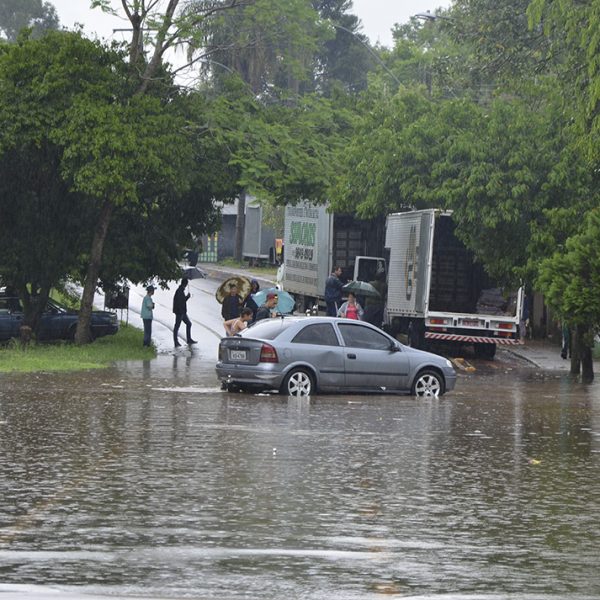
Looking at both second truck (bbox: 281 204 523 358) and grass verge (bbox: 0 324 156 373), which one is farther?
second truck (bbox: 281 204 523 358)

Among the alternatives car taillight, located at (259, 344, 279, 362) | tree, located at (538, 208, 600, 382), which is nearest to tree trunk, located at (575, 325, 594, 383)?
tree, located at (538, 208, 600, 382)

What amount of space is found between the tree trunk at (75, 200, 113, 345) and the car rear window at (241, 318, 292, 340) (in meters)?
12.7

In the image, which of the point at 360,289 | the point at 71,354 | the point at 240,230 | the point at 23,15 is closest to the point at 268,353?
the point at 71,354

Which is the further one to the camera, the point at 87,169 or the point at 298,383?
the point at 87,169

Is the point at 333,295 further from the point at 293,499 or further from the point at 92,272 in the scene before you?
the point at 293,499

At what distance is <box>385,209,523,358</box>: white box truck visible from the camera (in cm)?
3678

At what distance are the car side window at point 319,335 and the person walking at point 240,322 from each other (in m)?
6.37

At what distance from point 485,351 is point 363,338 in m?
15.2

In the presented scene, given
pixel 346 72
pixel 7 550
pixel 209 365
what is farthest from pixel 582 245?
pixel 346 72

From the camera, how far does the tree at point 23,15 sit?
131125mm

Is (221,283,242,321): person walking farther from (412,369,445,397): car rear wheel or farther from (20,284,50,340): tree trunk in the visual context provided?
(412,369,445,397): car rear wheel

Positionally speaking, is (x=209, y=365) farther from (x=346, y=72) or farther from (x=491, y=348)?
(x=346, y=72)

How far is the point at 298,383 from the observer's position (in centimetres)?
2438

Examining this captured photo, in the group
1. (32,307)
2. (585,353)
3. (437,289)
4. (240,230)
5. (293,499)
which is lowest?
(293,499)
